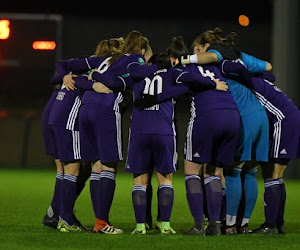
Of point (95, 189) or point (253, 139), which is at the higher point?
point (253, 139)

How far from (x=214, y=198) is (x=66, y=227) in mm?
1643

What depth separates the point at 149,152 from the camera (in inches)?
395

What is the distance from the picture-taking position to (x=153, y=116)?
10023mm

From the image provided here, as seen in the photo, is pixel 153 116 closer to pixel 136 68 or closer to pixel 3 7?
pixel 136 68

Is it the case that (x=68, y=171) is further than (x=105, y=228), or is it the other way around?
(x=68, y=171)

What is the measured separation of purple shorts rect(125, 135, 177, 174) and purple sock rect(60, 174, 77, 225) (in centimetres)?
84

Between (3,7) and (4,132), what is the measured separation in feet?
35.1

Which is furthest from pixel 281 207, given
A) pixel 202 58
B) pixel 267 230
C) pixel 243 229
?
pixel 202 58

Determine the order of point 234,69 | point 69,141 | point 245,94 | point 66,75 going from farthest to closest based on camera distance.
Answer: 1. point 66,75
2. point 69,141
3. point 245,94
4. point 234,69

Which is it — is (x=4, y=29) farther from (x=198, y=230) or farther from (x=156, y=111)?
(x=198, y=230)

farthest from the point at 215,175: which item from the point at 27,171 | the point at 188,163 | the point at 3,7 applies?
the point at 3,7

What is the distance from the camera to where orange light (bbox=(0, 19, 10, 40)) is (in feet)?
68.5

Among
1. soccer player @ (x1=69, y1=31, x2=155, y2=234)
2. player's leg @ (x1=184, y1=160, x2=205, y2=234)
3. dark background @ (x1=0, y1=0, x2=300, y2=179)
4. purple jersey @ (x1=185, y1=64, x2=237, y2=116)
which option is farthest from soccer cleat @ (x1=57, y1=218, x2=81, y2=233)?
dark background @ (x1=0, y1=0, x2=300, y2=179)

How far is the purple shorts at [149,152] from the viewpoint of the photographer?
995cm
